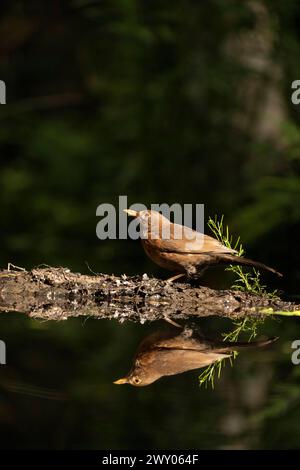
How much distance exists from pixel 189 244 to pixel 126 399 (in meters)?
2.00

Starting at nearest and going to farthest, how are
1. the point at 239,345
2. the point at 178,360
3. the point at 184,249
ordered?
the point at 178,360 → the point at 239,345 → the point at 184,249

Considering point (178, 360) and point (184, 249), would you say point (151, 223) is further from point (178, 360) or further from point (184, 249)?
point (178, 360)

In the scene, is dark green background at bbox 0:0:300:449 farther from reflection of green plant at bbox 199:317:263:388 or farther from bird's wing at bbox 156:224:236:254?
bird's wing at bbox 156:224:236:254

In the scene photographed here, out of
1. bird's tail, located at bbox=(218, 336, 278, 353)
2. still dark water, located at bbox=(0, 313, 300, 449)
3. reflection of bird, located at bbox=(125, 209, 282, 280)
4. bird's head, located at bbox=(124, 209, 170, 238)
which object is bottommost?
still dark water, located at bbox=(0, 313, 300, 449)

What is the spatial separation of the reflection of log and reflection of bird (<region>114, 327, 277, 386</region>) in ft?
2.06

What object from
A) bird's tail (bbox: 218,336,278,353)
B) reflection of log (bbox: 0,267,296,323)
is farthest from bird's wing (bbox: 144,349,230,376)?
reflection of log (bbox: 0,267,296,323)

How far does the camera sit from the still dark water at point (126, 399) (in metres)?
3.54

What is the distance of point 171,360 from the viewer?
4.49 m

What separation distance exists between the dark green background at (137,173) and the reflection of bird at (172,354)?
0.32ft

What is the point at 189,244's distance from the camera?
5.83 meters

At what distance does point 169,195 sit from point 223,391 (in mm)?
5708

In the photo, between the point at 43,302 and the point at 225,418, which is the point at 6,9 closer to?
the point at 43,302

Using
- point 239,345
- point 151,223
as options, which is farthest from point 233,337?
point 151,223

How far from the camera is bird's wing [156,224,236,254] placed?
5.79 m
